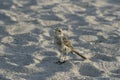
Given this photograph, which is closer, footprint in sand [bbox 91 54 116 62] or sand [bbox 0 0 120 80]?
sand [bbox 0 0 120 80]

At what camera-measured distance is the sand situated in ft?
17.3

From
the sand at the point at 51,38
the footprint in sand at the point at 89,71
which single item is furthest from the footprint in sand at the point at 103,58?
the footprint in sand at the point at 89,71

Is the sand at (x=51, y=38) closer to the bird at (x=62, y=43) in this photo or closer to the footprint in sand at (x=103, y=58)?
the footprint in sand at (x=103, y=58)

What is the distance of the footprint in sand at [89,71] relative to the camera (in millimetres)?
5227

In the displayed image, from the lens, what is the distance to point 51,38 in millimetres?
6680

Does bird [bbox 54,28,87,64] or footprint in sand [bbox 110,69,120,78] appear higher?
bird [bbox 54,28,87,64]

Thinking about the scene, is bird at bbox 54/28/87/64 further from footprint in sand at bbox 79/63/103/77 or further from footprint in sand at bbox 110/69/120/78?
footprint in sand at bbox 110/69/120/78

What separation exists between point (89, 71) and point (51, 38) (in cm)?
152

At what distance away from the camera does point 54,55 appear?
231 inches

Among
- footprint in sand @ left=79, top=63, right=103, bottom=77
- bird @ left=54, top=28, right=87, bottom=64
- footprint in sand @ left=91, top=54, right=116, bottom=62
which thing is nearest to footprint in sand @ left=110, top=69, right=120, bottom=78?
footprint in sand @ left=79, top=63, right=103, bottom=77

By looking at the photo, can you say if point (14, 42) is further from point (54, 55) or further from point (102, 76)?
point (102, 76)

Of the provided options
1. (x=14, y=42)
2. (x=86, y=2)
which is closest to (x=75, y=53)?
(x=14, y=42)

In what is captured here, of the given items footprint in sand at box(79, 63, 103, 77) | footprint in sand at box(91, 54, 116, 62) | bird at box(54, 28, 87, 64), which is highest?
bird at box(54, 28, 87, 64)

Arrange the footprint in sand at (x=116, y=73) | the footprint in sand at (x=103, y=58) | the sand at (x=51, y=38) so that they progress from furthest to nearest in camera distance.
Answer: the footprint in sand at (x=103, y=58)
the sand at (x=51, y=38)
the footprint in sand at (x=116, y=73)
